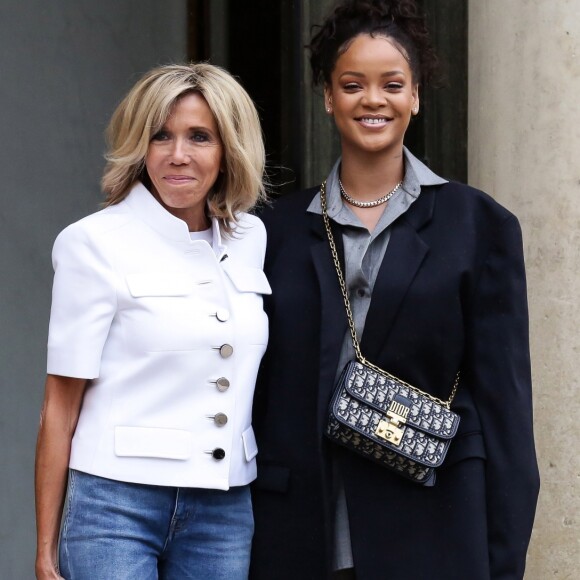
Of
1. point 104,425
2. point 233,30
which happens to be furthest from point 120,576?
point 233,30

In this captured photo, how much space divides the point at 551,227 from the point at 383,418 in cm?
104

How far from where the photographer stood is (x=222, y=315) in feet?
A: 9.27

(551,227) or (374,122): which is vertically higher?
(374,122)

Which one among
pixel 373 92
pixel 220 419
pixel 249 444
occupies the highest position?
pixel 373 92

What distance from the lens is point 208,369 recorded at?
2.79 metres

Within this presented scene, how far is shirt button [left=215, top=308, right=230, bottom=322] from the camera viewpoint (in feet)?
9.26

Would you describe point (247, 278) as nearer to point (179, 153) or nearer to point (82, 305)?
point (179, 153)

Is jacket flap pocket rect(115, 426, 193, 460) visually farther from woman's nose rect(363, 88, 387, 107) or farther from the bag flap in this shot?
woman's nose rect(363, 88, 387, 107)

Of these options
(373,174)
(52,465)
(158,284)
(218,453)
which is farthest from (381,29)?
(52,465)

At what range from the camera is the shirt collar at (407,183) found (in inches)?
121

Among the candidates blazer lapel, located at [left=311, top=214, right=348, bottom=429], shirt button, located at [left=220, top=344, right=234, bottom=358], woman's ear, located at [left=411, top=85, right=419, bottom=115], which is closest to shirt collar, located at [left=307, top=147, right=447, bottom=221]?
woman's ear, located at [left=411, top=85, right=419, bottom=115]

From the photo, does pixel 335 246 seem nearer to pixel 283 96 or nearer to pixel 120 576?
pixel 120 576

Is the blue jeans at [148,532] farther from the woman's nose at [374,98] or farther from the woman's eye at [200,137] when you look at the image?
the woman's nose at [374,98]

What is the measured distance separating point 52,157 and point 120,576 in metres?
3.30
